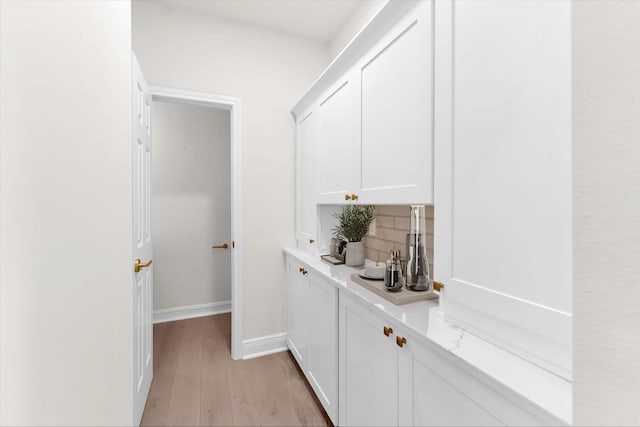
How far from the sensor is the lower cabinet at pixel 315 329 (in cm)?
153

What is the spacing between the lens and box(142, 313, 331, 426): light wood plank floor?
5.51 feet

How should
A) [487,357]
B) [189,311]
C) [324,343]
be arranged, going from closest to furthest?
[487,357] < [324,343] < [189,311]

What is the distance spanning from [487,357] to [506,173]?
0.49 metres

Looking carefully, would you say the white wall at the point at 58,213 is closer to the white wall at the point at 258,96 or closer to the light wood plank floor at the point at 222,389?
the light wood plank floor at the point at 222,389

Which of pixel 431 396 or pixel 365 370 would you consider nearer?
pixel 431 396

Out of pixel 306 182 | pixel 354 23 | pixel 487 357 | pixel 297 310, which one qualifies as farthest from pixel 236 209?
pixel 487 357

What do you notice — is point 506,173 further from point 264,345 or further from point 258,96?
point 264,345

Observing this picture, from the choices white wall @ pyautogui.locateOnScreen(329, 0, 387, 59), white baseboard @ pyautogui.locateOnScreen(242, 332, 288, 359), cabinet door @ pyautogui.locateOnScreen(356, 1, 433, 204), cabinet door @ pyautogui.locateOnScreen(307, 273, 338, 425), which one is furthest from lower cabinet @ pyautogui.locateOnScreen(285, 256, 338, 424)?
white wall @ pyautogui.locateOnScreen(329, 0, 387, 59)

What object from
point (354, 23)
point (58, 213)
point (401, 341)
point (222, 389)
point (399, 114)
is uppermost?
point (354, 23)

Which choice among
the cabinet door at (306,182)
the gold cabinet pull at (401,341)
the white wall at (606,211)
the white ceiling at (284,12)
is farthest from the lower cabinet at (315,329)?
the white ceiling at (284,12)

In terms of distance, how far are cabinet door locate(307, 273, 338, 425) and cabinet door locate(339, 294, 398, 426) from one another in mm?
73

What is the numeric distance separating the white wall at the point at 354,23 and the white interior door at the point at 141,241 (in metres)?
1.51

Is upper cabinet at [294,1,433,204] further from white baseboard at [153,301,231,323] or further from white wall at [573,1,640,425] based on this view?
white baseboard at [153,301,231,323]

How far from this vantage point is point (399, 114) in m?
1.20
